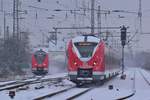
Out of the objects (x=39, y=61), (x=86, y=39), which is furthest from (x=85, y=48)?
(x=39, y=61)

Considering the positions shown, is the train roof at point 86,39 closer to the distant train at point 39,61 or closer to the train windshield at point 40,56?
the distant train at point 39,61

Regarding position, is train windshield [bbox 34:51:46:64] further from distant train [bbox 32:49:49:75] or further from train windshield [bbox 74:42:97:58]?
train windshield [bbox 74:42:97:58]

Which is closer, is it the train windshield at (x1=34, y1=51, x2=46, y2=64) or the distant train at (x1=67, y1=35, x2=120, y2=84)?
the distant train at (x1=67, y1=35, x2=120, y2=84)

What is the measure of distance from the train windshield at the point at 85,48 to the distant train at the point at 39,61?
27.8m

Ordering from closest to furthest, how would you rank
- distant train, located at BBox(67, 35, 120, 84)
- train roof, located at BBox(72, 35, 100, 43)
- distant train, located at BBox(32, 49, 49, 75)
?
distant train, located at BBox(67, 35, 120, 84), train roof, located at BBox(72, 35, 100, 43), distant train, located at BBox(32, 49, 49, 75)

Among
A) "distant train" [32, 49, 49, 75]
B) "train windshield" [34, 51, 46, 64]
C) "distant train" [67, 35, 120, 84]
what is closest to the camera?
"distant train" [67, 35, 120, 84]

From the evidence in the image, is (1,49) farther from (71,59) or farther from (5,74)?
(71,59)

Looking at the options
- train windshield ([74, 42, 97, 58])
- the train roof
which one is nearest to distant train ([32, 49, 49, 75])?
the train roof

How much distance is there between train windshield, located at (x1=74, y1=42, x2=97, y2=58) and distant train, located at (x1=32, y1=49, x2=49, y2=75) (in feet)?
91.2

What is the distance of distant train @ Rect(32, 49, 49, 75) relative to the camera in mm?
66637

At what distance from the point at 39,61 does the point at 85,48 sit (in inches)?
1118

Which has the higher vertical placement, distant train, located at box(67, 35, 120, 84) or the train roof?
the train roof

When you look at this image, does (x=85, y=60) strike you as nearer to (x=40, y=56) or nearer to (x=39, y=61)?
(x=39, y=61)

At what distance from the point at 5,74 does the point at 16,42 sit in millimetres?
8378
